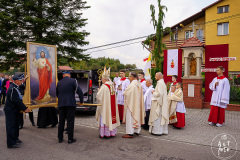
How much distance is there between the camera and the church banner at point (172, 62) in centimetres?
1120

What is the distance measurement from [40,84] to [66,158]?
2.61 metres

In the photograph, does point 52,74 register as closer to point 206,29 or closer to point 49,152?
point 49,152

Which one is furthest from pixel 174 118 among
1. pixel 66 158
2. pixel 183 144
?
pixel 66 158

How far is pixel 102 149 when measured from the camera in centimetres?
464

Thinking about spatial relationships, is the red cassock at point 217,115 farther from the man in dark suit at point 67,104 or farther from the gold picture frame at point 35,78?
the gold picture frame at point 35,78

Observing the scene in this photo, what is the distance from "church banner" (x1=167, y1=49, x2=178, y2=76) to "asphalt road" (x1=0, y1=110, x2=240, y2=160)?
6357 millimetres

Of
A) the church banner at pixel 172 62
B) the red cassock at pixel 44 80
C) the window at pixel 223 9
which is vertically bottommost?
the red cassock at pixel 44 80

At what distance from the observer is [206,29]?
2247 cm

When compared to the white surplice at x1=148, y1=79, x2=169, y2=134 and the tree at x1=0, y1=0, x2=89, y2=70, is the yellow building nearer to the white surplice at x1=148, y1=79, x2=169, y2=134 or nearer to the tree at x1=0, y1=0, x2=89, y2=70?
the tree at x1=0, y1=0, x2=89, y2=70

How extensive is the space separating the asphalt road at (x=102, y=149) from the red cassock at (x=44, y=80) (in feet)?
4.39

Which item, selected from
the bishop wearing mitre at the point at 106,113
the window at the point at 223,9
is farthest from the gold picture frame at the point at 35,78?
the window at the point at 223,9

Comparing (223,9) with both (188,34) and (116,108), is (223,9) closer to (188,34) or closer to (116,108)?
(188,34)

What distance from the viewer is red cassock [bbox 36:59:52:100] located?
5.71 metres

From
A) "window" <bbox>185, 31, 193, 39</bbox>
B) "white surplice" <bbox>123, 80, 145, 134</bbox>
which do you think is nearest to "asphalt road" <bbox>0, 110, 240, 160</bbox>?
"white surplice" <bbox>123, 80, 145, 134</bbox>
